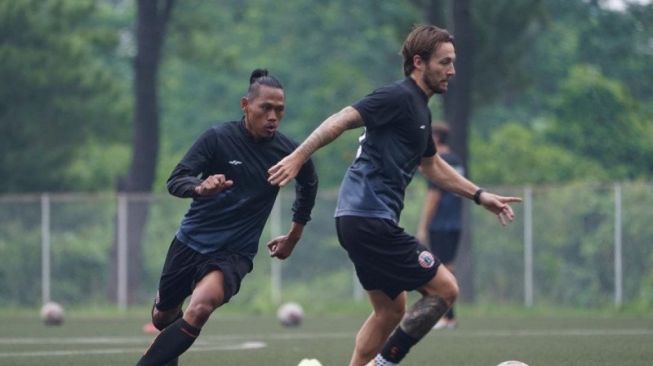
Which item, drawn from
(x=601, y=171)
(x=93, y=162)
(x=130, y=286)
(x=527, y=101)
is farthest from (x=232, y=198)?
(x=527, y=101)

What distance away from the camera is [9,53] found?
36.8 meters

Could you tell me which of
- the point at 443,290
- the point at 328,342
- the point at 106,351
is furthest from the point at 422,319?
the point at 328,342

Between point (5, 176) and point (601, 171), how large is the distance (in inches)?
544

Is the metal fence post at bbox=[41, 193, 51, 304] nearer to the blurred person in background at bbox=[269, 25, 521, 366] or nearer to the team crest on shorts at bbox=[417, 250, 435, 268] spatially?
the blurred person in background at bbox=[269, 25, 521, 366]

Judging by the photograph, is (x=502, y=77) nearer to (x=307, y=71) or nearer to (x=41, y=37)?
(x=41, y=37)

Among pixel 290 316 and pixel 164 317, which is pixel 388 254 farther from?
pixel 290 316

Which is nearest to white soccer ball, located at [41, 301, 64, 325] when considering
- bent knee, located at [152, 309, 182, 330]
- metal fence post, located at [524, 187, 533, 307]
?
metal fence post, located at [524, 187, 533, 307]

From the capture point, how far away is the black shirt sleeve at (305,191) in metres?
10.6

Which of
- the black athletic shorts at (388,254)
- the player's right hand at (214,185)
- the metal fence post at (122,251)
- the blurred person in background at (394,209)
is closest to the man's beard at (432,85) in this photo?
the blurred person in background at (394,209)

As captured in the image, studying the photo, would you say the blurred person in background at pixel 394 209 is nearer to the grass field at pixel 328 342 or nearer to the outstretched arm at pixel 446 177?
the outstretched arm at pixel 446 177

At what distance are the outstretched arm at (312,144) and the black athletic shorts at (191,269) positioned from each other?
950 millimetres

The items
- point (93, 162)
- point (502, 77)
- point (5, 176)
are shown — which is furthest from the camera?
point (93, 162)

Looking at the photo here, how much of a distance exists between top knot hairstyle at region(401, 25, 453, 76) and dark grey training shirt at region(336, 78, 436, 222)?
20 centimetres

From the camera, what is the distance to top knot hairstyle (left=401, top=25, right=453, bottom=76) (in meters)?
10.1
